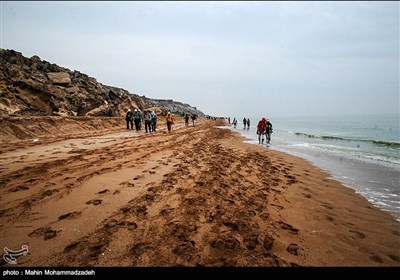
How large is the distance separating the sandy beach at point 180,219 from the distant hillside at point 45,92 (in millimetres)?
16465

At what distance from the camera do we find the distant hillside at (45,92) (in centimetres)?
2047

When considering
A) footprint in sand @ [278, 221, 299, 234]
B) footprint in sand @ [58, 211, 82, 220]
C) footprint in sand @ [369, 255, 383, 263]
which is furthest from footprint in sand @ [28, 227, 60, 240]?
footprint in sand @ [369, 255, 383, 263]

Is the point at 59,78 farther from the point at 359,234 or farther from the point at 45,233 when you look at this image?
the point at 359,234

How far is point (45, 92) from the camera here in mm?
22797

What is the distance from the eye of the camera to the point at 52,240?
3.35 meters

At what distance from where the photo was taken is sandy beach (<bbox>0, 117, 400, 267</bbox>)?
10.5 ft

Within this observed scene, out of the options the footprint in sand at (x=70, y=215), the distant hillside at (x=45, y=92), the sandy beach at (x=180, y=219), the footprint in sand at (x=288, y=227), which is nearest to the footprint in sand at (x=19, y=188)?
the sandy beach at (x=180, y=219)

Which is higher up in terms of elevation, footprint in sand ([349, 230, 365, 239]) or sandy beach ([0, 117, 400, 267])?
sandy beach ([0, 117, 400, 267])

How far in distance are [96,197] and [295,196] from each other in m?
5.22

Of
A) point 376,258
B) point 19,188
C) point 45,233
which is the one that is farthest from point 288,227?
point 19,188

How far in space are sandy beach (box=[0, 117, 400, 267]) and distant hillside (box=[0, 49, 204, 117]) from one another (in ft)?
54.0

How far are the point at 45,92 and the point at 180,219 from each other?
25.0m

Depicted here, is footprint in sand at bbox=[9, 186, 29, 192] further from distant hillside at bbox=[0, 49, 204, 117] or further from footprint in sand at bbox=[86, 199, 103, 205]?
distant hillside at bbox=[0, 49, 204, 117]
